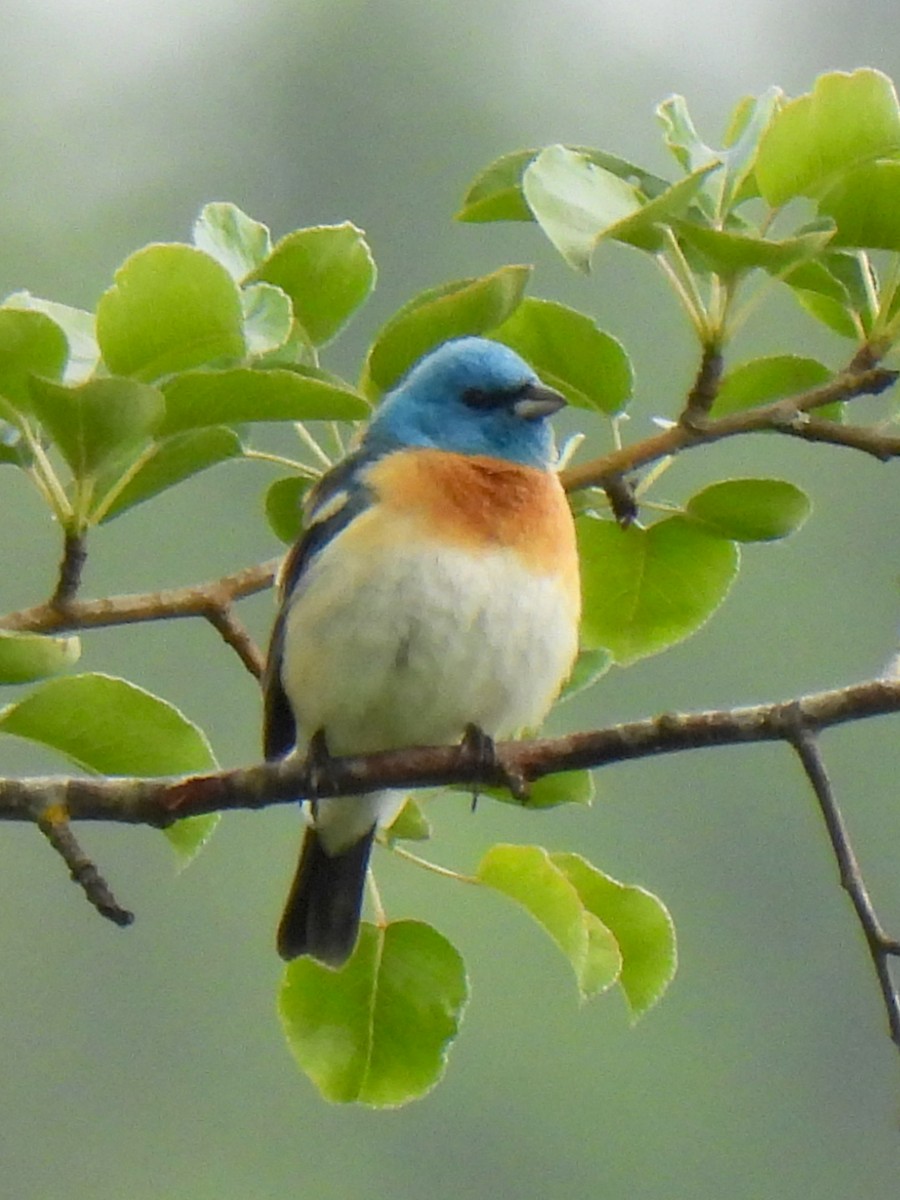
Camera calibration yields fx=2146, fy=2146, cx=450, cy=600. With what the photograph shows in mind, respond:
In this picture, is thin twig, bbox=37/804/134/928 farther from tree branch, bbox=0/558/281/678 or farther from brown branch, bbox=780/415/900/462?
brown branch, bbox=780/415/900/462

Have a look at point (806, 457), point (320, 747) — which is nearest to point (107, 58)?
point (806, 457)

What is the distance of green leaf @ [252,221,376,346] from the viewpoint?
1807mm

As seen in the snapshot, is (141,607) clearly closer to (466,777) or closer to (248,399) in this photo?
(248,399)

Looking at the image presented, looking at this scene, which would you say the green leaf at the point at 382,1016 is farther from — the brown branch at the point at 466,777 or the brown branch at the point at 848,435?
the brown branch at the point at 848,435

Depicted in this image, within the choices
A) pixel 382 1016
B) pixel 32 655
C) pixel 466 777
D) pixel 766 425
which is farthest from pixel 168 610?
pixel 766 425

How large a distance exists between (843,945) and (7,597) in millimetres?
4383

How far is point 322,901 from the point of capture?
88.4 inches

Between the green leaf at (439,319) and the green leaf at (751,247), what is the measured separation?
153mm

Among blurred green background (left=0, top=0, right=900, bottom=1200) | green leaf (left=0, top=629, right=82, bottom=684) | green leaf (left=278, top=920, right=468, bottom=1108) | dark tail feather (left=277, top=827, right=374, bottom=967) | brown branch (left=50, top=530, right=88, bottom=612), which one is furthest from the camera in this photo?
blurred green background (left=0, top=0, right=900, bottom=1200)

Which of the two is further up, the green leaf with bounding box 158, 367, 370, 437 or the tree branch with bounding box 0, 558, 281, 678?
the green leaf with bounding box 158, 367, 370, 437

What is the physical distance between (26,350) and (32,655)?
0.22 m

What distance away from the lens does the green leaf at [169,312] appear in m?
1.59

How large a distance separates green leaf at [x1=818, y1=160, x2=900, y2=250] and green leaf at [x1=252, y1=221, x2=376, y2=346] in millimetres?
407

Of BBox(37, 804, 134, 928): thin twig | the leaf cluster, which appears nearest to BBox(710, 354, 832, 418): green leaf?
the leaf cluster
